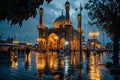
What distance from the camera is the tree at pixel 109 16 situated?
21266 millimetres

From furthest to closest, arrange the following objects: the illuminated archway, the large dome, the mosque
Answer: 1. the illuminated archway
2. the large dome
3. the mosque

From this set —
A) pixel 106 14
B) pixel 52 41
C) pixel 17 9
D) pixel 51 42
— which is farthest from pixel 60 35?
pixel 17 9

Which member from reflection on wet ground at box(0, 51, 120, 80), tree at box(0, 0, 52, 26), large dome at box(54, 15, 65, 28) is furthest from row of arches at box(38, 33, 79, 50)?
tree at box(0, 0, 52, 26)

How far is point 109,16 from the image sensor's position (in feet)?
70.9

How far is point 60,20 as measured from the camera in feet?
382

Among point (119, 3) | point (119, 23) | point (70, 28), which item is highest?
point (70, 28)

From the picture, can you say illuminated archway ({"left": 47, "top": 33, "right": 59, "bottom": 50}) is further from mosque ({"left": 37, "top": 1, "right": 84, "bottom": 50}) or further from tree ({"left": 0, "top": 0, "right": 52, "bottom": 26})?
tree ({"left": 0, "top": 0, "right": 52, "bottom": 26})

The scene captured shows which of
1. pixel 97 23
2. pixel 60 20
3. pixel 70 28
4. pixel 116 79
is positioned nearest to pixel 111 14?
pixel 97 23

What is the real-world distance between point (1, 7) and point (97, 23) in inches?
683

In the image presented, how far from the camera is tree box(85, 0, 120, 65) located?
21.3 metres

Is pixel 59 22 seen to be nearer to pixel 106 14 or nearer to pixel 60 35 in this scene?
pixel 60 35

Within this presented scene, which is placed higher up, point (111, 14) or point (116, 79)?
point (111, 14)

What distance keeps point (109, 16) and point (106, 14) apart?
0.31 m

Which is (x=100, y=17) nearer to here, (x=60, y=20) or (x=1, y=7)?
(x=1, y=7)
